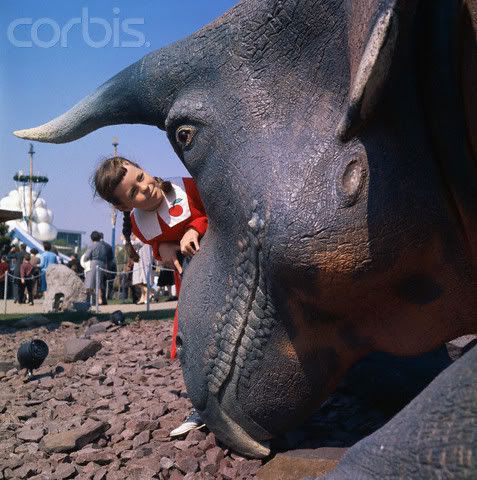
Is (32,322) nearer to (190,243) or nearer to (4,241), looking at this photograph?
(190,243)

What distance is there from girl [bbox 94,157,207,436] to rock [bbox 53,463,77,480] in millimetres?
379

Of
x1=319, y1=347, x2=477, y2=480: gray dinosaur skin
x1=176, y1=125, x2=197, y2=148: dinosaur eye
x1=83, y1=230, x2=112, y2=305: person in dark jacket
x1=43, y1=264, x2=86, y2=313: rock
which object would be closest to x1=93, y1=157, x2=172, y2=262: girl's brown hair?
x1=176, y1=125, x2=197, y2=148: dinosaur eye

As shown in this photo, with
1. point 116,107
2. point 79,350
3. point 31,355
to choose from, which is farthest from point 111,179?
point 79,350

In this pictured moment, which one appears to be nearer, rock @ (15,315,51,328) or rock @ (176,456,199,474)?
rock @ (176,456,199,474)

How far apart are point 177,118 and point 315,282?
62cm

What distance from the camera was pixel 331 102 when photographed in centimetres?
123

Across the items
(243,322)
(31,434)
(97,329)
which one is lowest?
(97,329)

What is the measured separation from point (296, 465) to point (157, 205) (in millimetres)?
1087

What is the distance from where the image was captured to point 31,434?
2.51 meters

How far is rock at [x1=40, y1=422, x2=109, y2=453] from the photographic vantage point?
7.41ft

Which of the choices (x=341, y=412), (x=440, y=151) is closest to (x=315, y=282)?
(x=440, y=151)

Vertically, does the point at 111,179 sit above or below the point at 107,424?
above

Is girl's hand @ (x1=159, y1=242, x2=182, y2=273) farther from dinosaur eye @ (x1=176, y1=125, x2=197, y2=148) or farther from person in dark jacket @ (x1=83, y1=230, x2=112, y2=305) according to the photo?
person in dark jacket @ (x1=83, y1=230, x2=112, y2=305)

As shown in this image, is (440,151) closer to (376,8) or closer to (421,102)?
(421,102)
